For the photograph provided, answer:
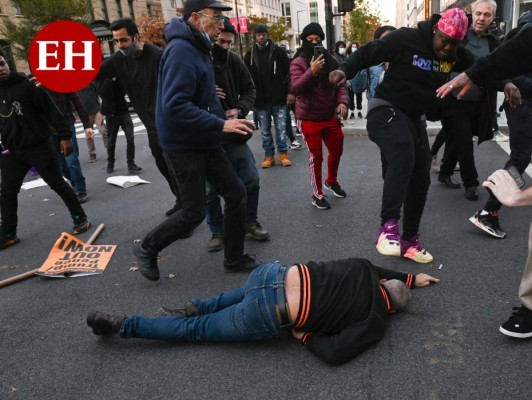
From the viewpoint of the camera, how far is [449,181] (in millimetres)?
5715

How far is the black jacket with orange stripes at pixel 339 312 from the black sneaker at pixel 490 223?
1953mm

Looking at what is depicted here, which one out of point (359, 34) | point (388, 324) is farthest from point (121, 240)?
point (359, 34)

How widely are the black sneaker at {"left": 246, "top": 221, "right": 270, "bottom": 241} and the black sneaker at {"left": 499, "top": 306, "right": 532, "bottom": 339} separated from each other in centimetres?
232

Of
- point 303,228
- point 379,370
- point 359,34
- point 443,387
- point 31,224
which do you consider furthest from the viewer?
point 359,34

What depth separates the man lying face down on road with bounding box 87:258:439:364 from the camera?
8.30 ft

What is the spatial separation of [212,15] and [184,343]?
222cm

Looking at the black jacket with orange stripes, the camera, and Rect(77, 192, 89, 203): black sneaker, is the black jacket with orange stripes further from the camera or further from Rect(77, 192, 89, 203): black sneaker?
Rect(77, 192, 89, 203): black sneaker

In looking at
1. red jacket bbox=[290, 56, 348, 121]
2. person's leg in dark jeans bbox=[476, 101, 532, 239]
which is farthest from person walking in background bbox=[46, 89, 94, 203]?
person's leg in dark jeans bbox=[476, 101, 532, 239]

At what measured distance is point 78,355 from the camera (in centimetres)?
286

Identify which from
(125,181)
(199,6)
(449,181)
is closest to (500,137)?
(449,181)

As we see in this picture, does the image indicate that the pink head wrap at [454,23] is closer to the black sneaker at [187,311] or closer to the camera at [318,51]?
the camera at [318,51]

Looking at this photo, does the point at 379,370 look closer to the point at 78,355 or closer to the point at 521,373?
the point at 521,373

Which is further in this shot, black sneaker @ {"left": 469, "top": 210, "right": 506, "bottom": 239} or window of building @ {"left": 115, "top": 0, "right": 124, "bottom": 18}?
window of building @ {"left": 115, "top": 0, "right": 124, "bottom": 18}

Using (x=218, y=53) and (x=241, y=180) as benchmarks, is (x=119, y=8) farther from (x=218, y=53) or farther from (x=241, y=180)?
(x=241, y=180)
